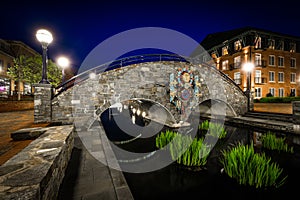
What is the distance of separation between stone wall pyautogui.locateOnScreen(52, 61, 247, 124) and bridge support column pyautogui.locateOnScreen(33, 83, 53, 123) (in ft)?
0.79

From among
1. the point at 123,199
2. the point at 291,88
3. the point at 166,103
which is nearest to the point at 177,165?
the point at 123,199

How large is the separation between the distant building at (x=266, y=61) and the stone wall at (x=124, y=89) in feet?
50.3

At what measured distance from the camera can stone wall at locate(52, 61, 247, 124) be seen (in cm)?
707

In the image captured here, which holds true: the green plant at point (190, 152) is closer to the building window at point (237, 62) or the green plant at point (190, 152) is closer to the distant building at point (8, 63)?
the distant building at point (8, 63)

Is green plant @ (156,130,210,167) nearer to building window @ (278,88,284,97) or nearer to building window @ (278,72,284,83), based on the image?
building window @ (278,88,284,97)

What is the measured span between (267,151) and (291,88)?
26.9 meters

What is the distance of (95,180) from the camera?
2.69m

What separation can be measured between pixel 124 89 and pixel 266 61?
999 inches

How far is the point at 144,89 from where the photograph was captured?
8.62 metres

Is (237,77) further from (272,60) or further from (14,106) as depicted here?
(14,106)

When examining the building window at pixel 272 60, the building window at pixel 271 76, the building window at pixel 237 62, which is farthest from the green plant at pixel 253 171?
the building window at pixel 272 60

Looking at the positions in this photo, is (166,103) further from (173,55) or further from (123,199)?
(123,199)

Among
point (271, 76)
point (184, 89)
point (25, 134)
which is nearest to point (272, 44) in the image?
point (271, 76)

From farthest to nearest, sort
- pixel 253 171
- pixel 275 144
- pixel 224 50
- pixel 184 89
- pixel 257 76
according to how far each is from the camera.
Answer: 1. pixel 224 50
2. pixel 257 76
3. pixel 184 89
4. pixel 275 144
5. pixel 253 171
